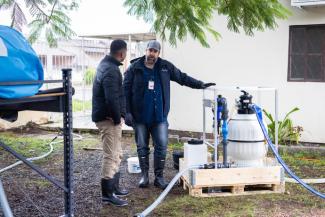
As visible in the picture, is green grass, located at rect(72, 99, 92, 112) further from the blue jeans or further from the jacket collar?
the jacket collar

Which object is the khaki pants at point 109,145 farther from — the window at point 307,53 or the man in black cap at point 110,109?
the window at point 307,53

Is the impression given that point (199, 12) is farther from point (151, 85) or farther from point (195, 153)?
point (195, 153)

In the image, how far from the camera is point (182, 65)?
368 inches

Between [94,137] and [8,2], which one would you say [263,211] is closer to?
[8,2]

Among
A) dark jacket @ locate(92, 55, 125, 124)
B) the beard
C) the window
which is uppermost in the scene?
the window

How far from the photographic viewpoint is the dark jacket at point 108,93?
4.66m

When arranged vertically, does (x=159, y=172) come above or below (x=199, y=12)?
below

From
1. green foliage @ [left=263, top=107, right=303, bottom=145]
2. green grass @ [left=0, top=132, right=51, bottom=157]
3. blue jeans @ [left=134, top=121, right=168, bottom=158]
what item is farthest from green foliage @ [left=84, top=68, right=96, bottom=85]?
blue jeans @ [left=134, top=121, right=168, bottom=158]

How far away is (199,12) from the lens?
5441mm

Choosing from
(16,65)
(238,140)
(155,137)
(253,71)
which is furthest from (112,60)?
(253,71)

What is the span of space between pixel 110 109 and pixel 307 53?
5.23 meters

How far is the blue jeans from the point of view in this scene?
18.3 feet

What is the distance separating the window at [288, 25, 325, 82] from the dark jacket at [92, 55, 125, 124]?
192 inches

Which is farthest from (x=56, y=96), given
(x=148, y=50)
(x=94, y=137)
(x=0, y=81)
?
(x=94, y=137)
